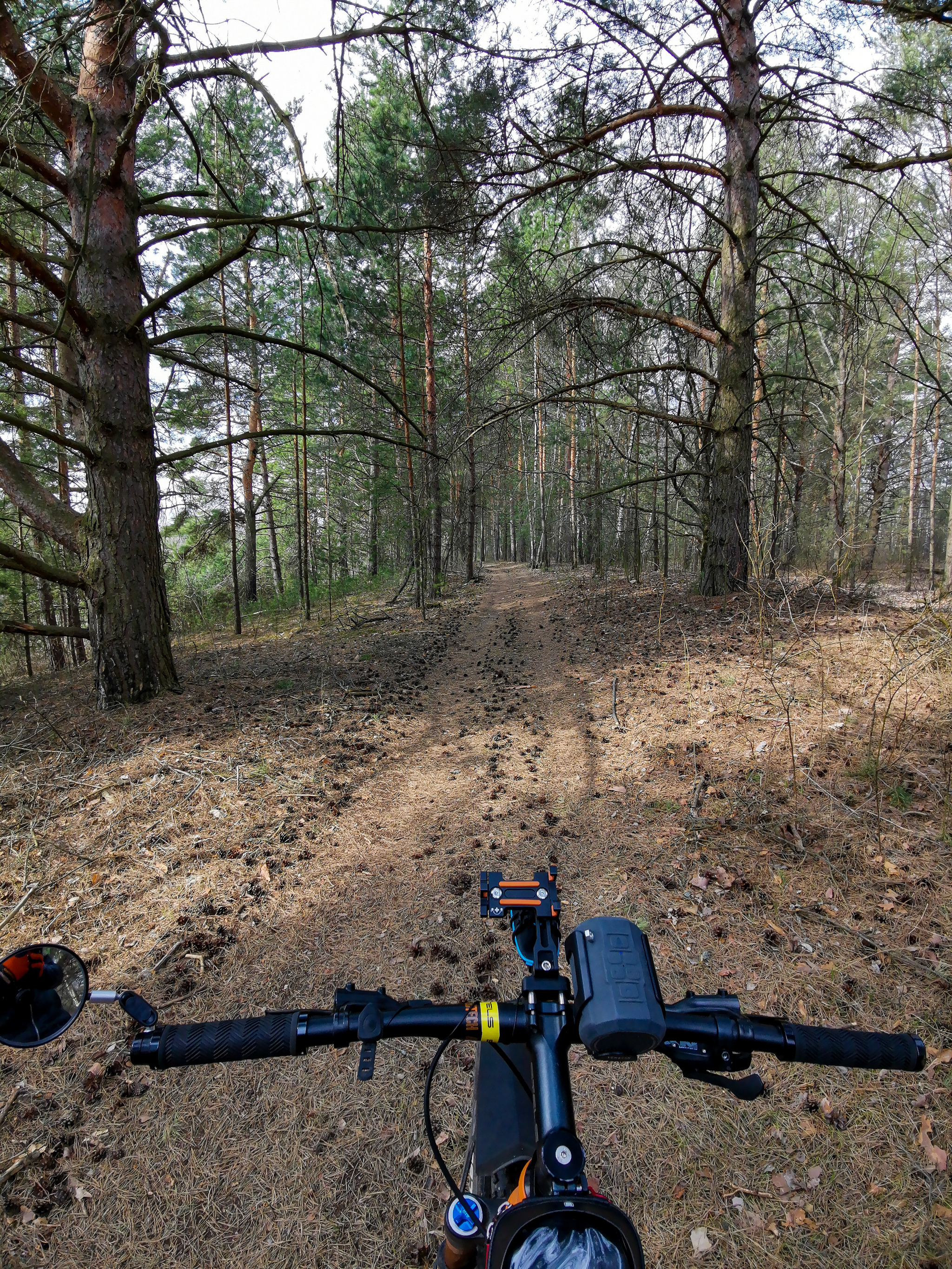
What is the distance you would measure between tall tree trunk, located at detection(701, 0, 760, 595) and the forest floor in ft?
7.68

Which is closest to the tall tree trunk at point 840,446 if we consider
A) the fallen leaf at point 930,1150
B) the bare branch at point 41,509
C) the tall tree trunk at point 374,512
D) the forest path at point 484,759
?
the forest path at point 484,759

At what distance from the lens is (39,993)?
1.22 m

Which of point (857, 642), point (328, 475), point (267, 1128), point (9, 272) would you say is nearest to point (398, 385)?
point (328, 475)

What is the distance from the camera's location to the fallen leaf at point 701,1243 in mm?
1959

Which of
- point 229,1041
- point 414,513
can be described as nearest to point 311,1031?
point 229,1041

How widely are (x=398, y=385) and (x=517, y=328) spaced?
8725mm

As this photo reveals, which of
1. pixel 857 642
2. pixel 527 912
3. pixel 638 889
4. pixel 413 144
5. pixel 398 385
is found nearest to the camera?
pixel 527 912

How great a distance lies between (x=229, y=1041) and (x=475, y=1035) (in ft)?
1.71

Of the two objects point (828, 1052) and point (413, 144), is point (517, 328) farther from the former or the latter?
point (828, 1052)

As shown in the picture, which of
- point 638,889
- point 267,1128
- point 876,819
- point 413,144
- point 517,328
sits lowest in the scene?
point 267,1128

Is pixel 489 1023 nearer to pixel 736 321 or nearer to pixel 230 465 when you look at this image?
pixel 736 321

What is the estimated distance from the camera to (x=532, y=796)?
4816 millimetres

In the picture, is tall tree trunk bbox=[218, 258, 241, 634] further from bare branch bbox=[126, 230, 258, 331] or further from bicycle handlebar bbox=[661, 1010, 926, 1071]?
bicycle handlebar bbox=[661, 1010, 926, 1071]

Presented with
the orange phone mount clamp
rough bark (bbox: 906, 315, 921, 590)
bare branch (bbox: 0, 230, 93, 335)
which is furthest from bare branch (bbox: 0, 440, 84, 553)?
rough bark (bbox: 906, 315, 921, 590)
